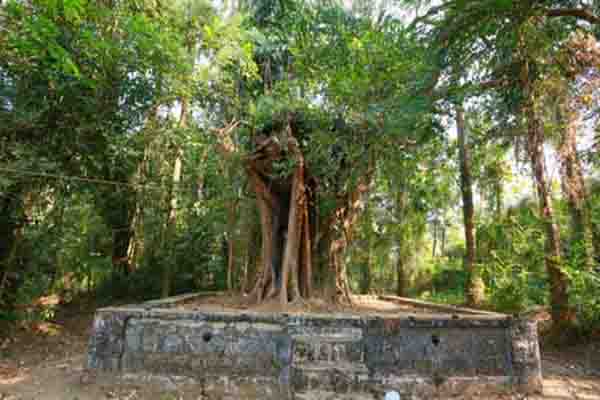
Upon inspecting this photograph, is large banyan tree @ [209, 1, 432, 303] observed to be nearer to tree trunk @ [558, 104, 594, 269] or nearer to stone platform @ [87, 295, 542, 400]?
stone platform @ [87, 295, 542, 400]

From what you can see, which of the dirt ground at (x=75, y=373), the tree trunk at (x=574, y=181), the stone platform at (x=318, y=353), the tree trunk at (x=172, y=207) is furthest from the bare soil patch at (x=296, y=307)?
the tree trunk at (x=574, y=181)

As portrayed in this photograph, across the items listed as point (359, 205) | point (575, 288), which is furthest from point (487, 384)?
point (359, 205)

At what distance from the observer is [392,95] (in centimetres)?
519

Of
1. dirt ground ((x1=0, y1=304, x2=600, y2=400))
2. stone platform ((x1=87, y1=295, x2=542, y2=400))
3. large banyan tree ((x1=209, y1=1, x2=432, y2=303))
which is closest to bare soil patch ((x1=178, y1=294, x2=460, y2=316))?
large banyan tree ((x1=209, y1=1, x2=432, y2=303))

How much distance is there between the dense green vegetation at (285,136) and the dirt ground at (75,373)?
564 mm

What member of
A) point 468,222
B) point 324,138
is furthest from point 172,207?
point 468,222

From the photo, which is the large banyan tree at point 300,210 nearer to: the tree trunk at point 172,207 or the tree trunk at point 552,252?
the tree trunk at point 172,207

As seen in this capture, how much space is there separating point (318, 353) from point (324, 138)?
127 inches

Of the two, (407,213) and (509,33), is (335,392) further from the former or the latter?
(407,213)

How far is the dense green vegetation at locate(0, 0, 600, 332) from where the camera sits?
193 inches

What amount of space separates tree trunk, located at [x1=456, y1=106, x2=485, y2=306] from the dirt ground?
82.6 inches

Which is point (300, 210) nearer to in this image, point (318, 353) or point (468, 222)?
point (318, 353)

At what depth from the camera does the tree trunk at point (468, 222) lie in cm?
845

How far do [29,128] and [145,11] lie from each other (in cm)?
351
